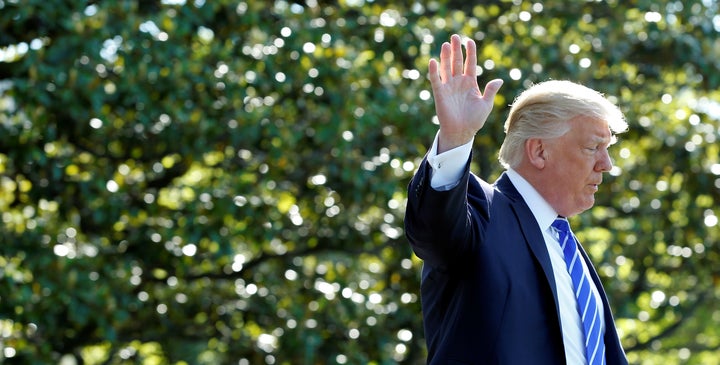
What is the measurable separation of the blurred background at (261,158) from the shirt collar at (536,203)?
3.04 m

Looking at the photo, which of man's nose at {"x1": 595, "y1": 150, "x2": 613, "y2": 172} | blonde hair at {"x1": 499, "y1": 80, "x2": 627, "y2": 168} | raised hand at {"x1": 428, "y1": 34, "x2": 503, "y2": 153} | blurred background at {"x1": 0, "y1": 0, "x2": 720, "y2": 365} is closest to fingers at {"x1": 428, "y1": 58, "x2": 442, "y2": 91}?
raised hand at {"x1": 428, "y1": 34, "x2": 503, "y2": 153}

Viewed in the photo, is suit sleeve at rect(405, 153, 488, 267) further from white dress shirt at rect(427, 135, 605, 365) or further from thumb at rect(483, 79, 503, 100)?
thumb at rect(483, 79, 503, 100)

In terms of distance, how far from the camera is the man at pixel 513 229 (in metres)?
2.47

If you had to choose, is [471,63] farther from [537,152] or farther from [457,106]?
[537,152]

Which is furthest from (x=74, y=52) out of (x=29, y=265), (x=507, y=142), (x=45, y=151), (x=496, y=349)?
(x=496, y=349)

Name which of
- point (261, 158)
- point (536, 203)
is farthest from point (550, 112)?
point (261, 158)

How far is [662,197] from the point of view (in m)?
7.02

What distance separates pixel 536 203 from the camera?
2.81 m

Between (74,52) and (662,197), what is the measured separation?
345cm

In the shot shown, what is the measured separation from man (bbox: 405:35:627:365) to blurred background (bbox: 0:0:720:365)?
3068 mm

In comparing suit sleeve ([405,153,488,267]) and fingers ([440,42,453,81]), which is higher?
fingers ([440,42,453,81])

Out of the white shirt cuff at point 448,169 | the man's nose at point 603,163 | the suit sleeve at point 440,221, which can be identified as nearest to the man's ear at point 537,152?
the man's nose at point 603,163

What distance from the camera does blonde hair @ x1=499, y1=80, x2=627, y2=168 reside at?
2.80 metres

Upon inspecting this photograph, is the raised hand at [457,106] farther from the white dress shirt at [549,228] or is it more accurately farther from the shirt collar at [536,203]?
the shirt collar at [536,203]
